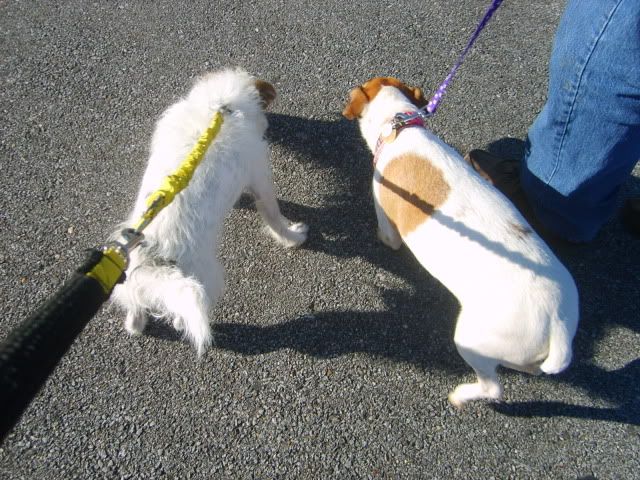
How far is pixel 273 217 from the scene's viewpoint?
266cm

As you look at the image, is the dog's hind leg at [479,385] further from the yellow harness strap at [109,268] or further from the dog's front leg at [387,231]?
the yellow harness strap at [109,268]

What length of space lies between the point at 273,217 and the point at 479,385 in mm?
1453

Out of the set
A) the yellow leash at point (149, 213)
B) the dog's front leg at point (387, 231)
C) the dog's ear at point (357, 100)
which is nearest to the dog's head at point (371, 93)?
the dog's ear at point (357, 100)

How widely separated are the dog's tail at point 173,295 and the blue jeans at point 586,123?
2.02 meters

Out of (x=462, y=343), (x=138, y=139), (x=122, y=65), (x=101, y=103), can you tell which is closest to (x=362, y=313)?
(x=462, y=343)

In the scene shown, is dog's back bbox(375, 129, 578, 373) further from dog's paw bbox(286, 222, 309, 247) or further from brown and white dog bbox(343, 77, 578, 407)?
dog's paw bbox(286, 222, 309, 247)

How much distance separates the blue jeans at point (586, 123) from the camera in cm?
196

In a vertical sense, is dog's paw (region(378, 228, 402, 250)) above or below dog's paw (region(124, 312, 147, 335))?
above

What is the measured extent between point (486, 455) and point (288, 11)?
357 centimetres

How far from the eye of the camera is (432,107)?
238 centimetres

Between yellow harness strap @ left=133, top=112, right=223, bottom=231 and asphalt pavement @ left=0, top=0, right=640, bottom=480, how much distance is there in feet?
2.89

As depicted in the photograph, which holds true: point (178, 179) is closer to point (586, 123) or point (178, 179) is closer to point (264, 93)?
point (264, 93)

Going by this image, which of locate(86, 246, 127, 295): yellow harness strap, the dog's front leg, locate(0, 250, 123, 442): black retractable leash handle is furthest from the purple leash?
locate(0, 250, 123, 442): black retractable leash handle

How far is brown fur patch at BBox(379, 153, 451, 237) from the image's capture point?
2.13m
